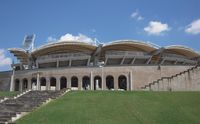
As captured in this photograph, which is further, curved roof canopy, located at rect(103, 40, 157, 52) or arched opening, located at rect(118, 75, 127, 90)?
curved roof canopy, located at rect(103, 40, 157, 52)

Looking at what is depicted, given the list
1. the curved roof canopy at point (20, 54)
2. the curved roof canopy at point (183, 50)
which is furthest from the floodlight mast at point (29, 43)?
the curved roof canopy at point (183, 50)

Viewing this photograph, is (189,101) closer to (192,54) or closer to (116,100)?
(116,100)

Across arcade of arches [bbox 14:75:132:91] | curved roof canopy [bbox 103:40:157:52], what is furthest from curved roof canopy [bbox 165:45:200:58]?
arcade of arches [bbox 14:75:132:91]

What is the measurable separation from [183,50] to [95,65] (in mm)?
20226

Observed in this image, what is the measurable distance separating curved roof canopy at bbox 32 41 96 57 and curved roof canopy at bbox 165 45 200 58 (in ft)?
50.3

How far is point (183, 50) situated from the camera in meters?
62.9

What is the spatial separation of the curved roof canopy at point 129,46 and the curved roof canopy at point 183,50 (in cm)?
377

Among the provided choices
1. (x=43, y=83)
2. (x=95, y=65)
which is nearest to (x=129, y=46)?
(x=95, y=65)

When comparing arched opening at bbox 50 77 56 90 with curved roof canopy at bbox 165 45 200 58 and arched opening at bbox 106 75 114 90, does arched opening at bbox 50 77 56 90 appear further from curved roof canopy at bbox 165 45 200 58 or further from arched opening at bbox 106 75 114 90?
curved roof canopy at bbox 165 45 200 58

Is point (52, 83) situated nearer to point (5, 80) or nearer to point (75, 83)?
point (75, 83)

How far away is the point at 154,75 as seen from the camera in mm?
51375

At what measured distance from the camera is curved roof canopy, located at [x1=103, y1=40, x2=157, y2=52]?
58.3m

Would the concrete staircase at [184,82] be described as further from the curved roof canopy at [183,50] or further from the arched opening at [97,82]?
the curved roof canopy at [183,50]

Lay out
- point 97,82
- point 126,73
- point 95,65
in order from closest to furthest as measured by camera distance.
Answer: point 126,73, point 97,82, point 95,65
